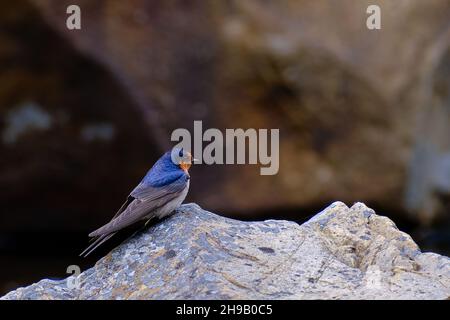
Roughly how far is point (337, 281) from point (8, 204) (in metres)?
5.47

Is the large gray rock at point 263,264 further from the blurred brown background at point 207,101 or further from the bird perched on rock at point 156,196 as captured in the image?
the blurred brown background at point 207,101

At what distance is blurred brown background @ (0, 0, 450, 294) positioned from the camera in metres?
8.44

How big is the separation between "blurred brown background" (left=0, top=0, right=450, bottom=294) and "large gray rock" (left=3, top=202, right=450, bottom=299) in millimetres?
4277

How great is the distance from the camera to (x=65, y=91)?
8438 mm

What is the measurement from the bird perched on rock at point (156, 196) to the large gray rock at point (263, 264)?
0.27ft

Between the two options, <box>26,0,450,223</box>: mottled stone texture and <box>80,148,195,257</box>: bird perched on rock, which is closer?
<box>80,148,195,257</box>: bird perched on rock

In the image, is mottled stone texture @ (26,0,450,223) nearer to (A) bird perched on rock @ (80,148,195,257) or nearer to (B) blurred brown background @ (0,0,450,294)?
(B) blurred brown background @ (0,0,450,294)

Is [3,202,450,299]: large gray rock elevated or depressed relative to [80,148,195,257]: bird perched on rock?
depressed

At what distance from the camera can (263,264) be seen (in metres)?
3.85

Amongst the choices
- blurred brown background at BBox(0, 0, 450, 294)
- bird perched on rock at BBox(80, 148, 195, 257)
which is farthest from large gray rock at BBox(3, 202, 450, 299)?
blurred brown background at BBox(0, 0, 450, 294)

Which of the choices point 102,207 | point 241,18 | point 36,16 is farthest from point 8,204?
point 241,18

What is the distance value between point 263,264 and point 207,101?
4874 mm

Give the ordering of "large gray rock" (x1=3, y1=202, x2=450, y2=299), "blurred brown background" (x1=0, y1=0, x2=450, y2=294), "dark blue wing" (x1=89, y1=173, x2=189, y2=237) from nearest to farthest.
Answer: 1. "large gray rock" (x1=3, y1=202, x2=450, y2=299)
2. "dark blue wing" (x1=89, y1=173, x2=189, y2=237)
3. "blurred brown background" (x1=0, y1=0, x2=450, y2=294)

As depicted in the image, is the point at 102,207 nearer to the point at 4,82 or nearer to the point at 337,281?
the point at 4,82
